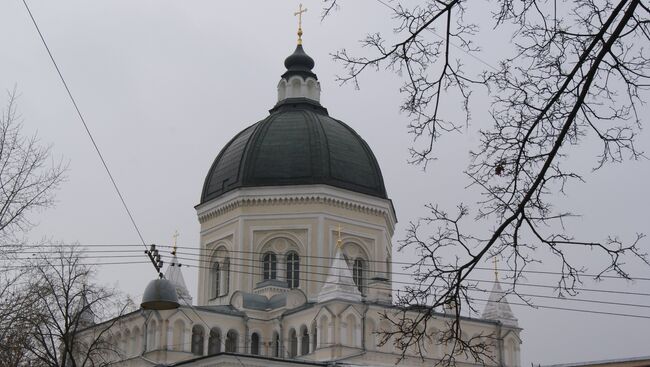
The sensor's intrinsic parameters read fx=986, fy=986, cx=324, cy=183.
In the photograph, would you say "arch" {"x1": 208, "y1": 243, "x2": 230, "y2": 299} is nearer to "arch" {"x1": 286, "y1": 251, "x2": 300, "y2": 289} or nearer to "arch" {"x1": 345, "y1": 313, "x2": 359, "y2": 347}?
"arch" {"x1": 286, "y1": 251, "x2": 300, "y2": 289}

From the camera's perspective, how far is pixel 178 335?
Result: 46.1m

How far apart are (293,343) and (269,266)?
460cm

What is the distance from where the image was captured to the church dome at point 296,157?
50781mm

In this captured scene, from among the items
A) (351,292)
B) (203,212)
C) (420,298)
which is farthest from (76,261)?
(420,298)

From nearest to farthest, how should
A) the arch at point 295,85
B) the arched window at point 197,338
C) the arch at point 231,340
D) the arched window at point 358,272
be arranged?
the arched window at point 197,338
the arch at point 231,340
the arched window at point 358,272
the arch at point 295,85

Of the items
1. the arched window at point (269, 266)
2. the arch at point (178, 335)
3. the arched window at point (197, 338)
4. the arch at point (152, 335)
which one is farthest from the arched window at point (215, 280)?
the arch at point (152, 335)

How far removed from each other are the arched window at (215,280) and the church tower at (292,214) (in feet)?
0.17

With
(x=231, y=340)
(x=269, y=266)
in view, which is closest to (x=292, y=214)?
(x=269, y=266)

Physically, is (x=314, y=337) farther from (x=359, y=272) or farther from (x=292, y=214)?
(x=292, y=214)

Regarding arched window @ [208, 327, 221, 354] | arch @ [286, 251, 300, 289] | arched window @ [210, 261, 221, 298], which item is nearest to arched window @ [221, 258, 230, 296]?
arched window @ [210, 261, 221, 298]

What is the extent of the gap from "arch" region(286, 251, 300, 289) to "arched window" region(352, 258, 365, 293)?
9.47 ft

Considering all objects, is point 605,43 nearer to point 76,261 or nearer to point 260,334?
point 76,261

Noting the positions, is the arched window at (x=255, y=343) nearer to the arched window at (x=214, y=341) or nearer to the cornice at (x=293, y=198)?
the arched window at (x=214, y=341)

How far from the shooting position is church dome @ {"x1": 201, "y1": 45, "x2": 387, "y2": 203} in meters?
50.8
